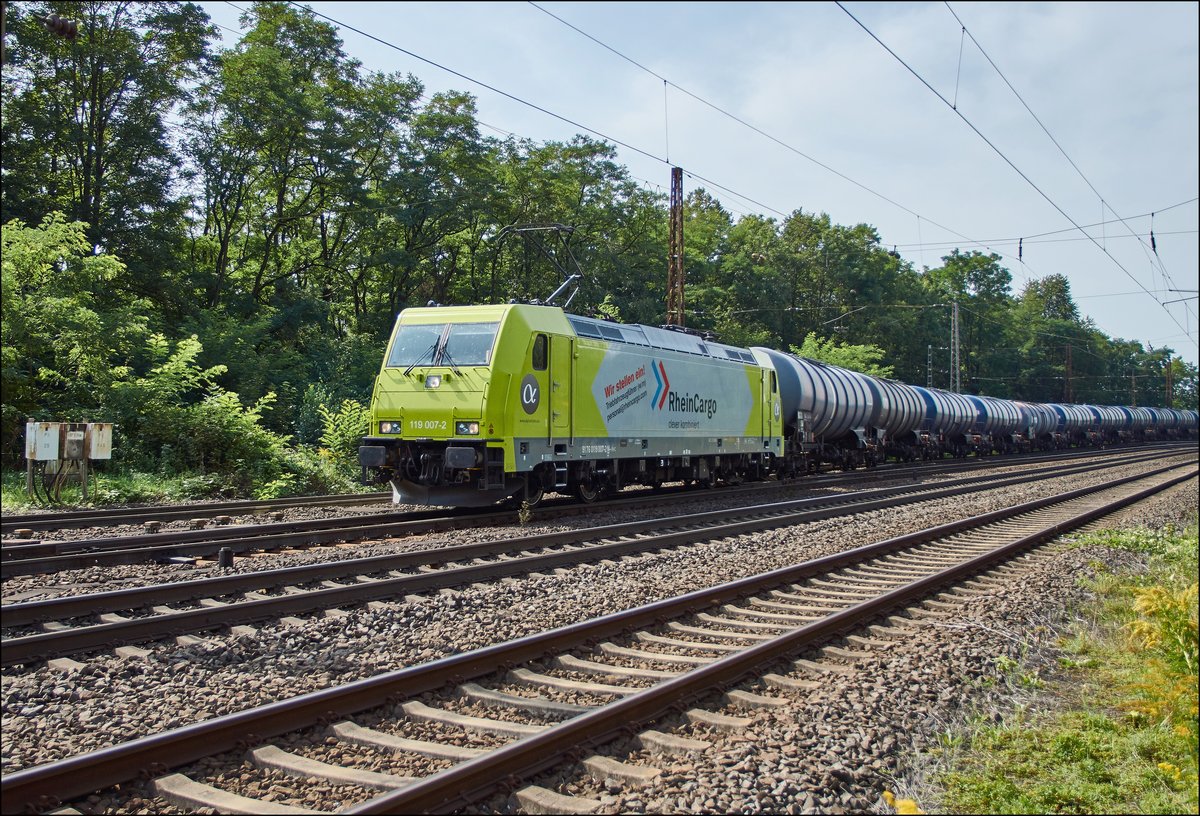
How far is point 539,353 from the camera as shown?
45.1ft

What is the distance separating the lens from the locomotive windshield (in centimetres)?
1323

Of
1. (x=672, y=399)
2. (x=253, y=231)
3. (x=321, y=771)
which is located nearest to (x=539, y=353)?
(x=672, y=399)

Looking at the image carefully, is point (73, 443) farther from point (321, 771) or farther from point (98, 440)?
point (321, 771)

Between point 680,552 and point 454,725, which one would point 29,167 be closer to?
point 680,552

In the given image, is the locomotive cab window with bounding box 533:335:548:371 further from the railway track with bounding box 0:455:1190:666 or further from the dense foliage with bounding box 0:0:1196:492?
the dense foliage with bounding box 0:0:1196:492

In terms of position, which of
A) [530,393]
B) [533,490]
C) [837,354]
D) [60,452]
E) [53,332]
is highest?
[837,354]

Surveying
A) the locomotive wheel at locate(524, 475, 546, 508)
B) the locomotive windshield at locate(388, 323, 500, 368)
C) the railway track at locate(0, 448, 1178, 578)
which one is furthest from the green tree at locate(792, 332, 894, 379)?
the locomotive windshield at locate(388, 323, 500, 368)

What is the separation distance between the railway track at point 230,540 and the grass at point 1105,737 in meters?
7.25

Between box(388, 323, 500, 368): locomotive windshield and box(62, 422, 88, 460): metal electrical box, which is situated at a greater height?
box(388, 323, 500, 368): locomotive windshield

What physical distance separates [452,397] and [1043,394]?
87033mm

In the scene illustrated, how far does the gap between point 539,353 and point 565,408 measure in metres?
1.10

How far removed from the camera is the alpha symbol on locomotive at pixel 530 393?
43.7ft

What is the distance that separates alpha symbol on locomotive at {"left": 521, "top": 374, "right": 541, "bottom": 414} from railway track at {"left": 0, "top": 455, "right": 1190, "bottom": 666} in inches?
93.0

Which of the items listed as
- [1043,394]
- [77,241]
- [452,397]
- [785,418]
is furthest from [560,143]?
[1043,394]
